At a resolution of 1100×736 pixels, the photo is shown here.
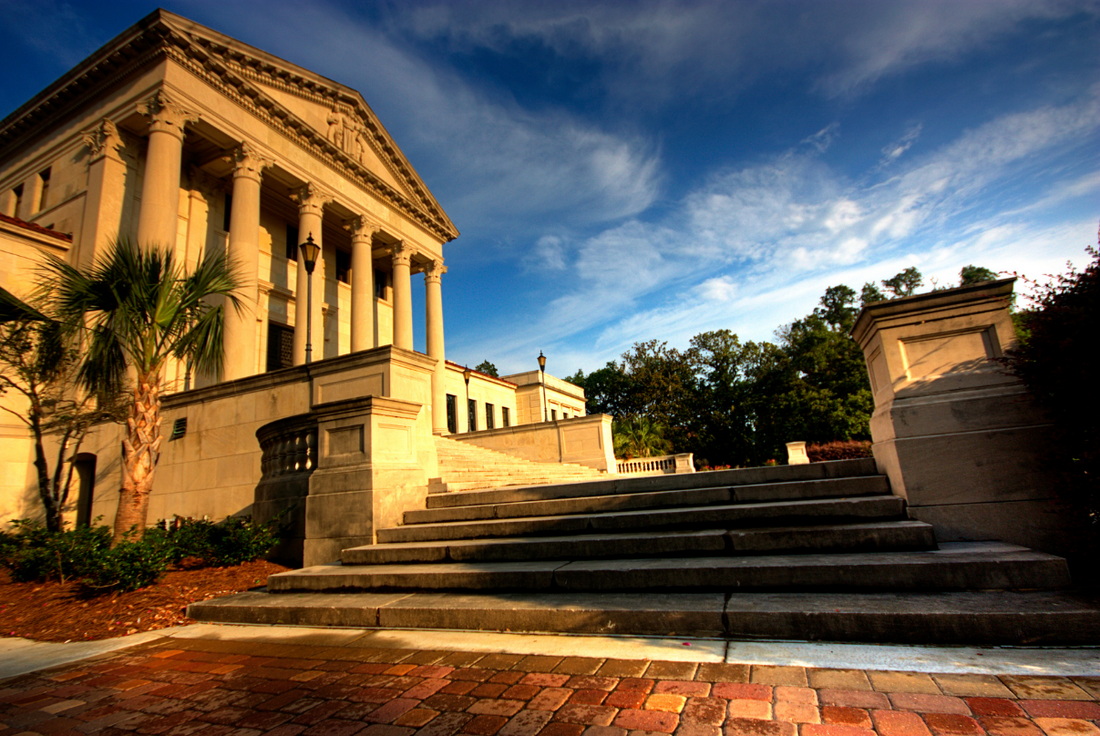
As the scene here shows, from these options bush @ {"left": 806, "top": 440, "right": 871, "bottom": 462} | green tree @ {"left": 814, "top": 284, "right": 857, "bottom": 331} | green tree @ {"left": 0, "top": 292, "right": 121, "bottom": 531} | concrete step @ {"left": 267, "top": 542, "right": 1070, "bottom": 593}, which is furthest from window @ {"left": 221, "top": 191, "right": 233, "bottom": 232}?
green tree @ {"left": 814, "top": 284, "right": 857, "bottom": 331}

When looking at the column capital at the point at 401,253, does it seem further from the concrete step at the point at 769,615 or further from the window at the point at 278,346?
the concrete step at the point at 769,615

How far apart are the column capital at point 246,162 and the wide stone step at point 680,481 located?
16.9 m

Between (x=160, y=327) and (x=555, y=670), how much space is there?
9012 millimetres

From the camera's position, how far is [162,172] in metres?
15.6

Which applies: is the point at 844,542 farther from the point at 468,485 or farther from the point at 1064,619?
the point at 468,485

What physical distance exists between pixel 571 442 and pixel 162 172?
15.5 m

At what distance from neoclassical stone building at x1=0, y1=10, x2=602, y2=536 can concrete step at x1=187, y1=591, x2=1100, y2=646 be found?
142 inches

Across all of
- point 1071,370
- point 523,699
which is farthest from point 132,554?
point 1071,370

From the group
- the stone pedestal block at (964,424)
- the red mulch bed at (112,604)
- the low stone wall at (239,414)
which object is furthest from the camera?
the low stone wall at (239,414)

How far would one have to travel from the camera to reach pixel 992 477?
423cm

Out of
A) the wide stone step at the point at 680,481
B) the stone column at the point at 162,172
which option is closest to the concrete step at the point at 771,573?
the wide stone step at the point at 680,481

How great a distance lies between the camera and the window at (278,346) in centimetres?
2266

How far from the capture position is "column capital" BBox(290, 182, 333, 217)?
21.0m

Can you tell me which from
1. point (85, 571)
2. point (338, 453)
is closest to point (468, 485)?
point (338, 453)
